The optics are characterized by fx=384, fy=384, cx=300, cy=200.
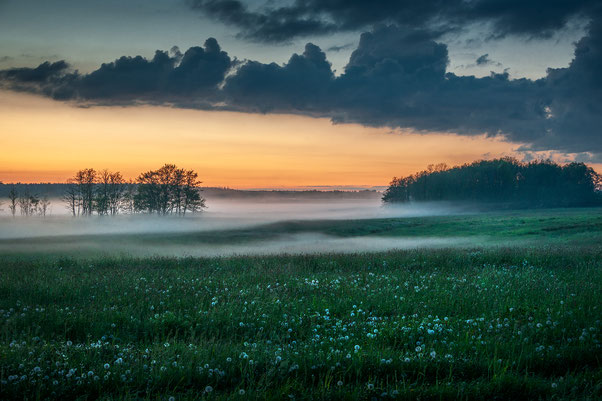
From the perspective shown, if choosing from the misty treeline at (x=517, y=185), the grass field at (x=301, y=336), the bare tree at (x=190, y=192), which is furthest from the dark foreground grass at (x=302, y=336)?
the misty treeline at (x=517, y=185)

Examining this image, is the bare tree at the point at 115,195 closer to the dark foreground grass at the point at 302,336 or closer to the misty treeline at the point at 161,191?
the misty treeline at the point at 161,191

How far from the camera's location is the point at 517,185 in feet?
414

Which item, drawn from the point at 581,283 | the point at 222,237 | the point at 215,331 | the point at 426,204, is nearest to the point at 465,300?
the point at 581,283

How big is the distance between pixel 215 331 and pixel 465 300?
6.44 metres

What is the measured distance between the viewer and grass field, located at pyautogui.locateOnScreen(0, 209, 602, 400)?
511 cm

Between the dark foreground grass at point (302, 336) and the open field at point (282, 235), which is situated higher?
the dark foreground grass at point (302, 336)

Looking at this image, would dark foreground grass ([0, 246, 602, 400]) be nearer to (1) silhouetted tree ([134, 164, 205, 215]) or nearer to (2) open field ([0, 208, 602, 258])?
(2) open field ([0, 208, 602, 258])


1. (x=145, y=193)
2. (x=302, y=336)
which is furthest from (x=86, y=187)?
(x=302, y=336)

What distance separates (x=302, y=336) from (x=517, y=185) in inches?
5447

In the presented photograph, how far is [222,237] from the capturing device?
54812mm

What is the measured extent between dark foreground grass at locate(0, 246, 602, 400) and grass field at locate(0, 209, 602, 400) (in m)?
0.03

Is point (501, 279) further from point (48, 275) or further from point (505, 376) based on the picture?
point (48, 275)

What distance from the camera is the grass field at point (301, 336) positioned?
16.8ft

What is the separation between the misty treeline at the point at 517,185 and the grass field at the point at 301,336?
12215cm
